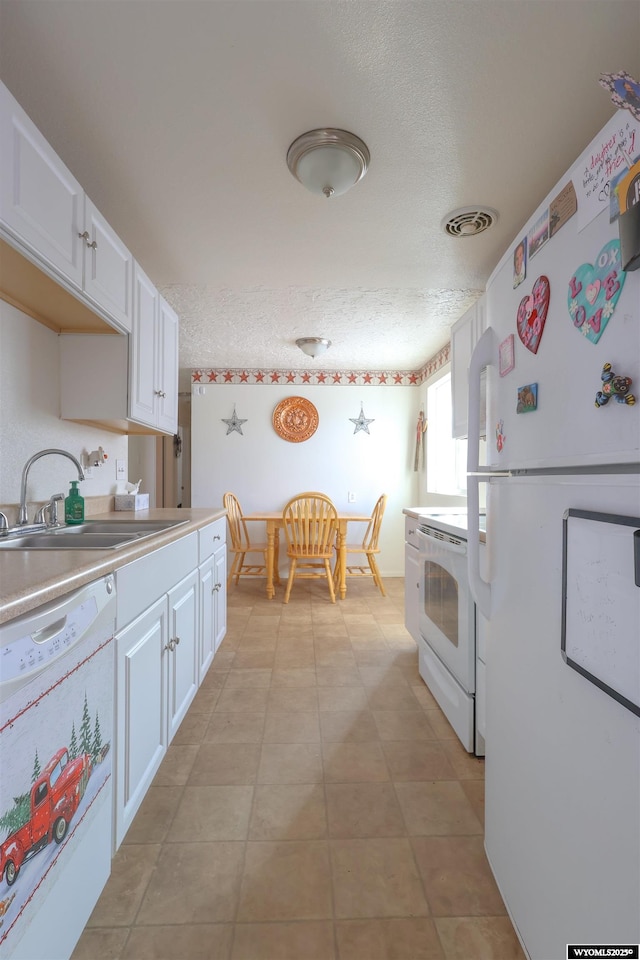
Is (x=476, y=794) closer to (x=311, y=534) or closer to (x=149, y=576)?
(x=149, y=576)

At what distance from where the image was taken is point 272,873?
1.20 meters

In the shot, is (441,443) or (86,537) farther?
(441,443)

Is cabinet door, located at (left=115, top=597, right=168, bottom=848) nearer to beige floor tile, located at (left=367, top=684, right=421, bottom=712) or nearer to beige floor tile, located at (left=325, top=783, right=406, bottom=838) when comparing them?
beige floor tile, located at (left=325, top=783, right=406, bottom=838)

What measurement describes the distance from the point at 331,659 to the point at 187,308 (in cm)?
250

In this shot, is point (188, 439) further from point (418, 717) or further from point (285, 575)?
point (418, 717)

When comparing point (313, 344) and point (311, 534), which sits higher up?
point (313, 344)

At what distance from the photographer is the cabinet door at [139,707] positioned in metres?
1.17

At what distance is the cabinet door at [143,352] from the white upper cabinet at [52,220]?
20 cm

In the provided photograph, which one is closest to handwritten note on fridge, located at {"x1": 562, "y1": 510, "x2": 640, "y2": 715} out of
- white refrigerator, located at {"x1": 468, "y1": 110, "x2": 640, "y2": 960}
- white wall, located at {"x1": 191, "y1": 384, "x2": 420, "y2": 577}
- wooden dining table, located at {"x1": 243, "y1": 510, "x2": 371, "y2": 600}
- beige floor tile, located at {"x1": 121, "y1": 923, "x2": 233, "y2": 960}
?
white refrigerator, located at {"x1": 468, "y1": 110, "x2": 640, "y2": 960}

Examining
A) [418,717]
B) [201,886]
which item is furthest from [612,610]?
[418,717]

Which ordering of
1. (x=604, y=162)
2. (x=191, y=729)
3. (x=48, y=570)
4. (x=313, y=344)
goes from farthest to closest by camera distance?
1. (x=313, y=344)
2. (x=191, y=729)
3. (x=48, y=570)
4. (x=604, y=162)

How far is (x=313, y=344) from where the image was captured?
3.66 meters

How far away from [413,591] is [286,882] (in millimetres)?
1671

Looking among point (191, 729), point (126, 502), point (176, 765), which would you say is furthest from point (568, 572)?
point (126, 502)
